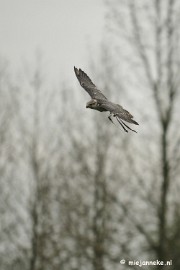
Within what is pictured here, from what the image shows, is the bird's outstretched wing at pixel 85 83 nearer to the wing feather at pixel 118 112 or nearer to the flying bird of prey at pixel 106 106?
the flying bird of prey at pixel 106 106

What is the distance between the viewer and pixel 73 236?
15.4 m

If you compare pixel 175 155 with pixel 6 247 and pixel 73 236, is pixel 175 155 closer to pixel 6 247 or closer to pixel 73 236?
pixel 73 236

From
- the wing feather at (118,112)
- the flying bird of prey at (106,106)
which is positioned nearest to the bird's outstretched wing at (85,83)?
the flying bird of prey at (106,106)

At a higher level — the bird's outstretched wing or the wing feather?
the bird's outstretched wing

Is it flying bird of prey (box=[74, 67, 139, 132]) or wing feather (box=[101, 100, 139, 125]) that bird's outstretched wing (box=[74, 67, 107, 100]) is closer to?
flying bird of prey (box=[74, 67, 139, 132])

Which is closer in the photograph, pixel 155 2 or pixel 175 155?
pixel 175 155

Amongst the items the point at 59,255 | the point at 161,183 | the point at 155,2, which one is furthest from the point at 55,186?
the point at 155,2

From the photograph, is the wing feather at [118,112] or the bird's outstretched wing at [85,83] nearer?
the wing feather at [118,112]

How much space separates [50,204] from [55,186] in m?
0.55

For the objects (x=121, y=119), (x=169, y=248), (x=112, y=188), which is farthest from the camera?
(x=112, y=188)

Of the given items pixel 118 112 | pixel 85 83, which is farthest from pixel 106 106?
pixel 85 83

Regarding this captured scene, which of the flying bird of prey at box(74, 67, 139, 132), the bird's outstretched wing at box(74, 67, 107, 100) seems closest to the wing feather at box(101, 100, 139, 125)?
the flying bird of prey at box(74, 67, 139, 132)

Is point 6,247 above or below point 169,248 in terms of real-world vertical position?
above

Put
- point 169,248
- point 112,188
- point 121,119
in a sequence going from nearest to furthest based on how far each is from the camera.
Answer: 1. point 121,119
2. point 169,248
3. point 112,188
